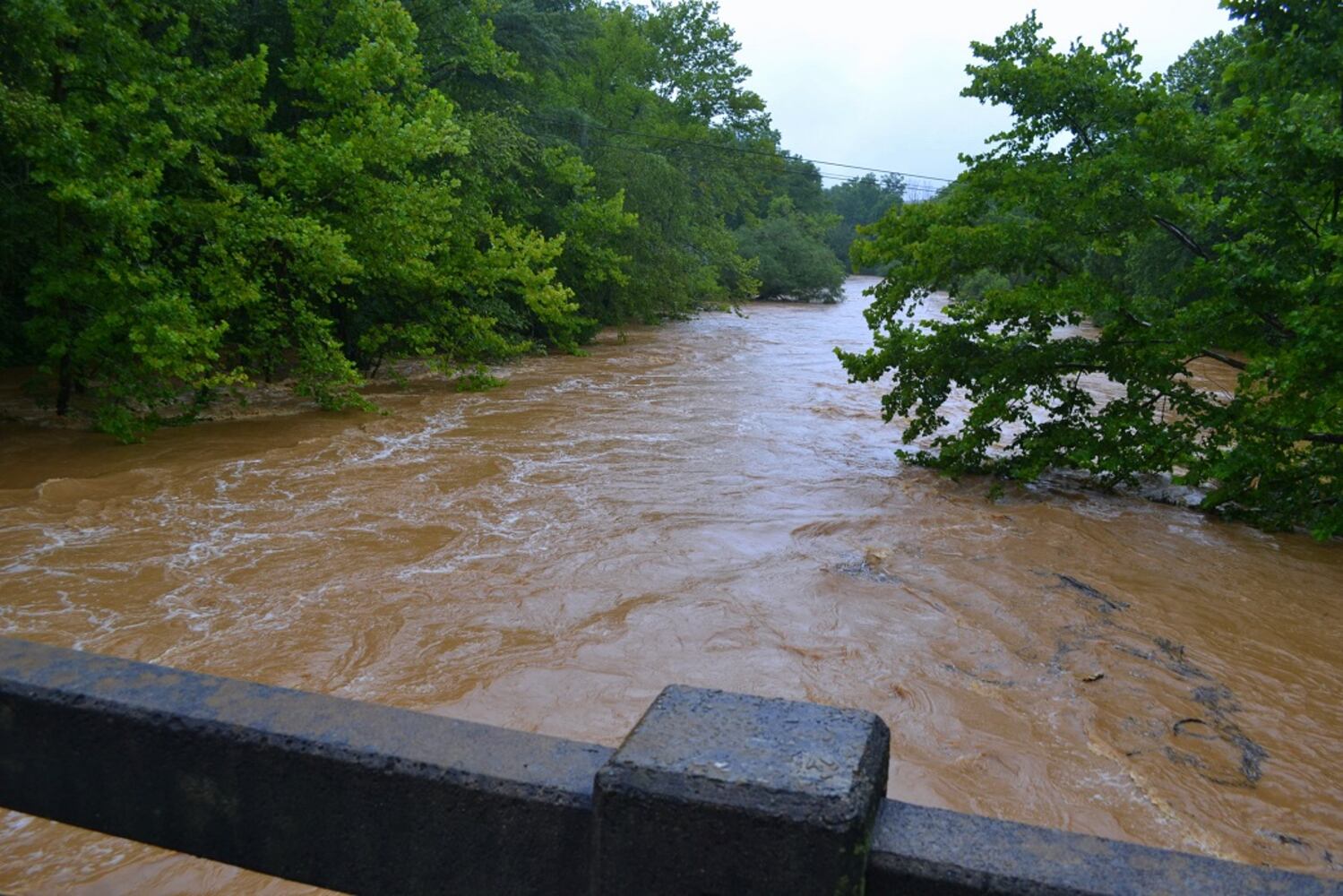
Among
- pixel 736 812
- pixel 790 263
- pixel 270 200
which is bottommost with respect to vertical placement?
pixel 790 263

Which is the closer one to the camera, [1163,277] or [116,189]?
[116,189]

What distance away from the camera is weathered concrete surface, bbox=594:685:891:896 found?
4.69 feet

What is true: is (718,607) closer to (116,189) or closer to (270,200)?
(116,189)

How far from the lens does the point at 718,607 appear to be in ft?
25.8

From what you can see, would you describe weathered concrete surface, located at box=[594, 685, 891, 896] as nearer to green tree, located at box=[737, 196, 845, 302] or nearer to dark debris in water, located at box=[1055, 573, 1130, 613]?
dark debris in water, located at box=[1055, 573, 1130, 613]

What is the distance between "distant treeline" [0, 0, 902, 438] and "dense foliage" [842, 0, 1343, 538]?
24.8 ft

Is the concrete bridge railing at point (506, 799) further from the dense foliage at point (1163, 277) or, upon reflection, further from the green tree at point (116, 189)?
the green tree at point (116, 189)

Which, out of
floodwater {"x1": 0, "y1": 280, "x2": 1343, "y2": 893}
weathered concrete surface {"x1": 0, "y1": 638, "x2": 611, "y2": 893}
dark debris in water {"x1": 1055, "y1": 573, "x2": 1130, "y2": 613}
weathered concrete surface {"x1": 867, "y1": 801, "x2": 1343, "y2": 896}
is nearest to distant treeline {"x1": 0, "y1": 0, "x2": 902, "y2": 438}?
floodwater {"x1": 0, "y1": 280, "x2": 1343, "y2": 893}

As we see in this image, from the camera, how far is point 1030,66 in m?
11.0

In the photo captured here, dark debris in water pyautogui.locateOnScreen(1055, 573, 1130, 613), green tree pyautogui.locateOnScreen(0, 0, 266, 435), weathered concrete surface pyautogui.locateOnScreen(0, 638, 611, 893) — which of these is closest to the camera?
weathered concrete surface pyautogui.locateOnScreen(0, 638, 611, 893)

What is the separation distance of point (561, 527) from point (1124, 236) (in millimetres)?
6991

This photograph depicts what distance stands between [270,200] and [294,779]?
12.8 m

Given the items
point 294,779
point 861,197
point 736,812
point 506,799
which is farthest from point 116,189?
point 861,197

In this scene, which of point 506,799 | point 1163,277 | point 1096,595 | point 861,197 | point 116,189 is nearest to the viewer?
point 506,799
